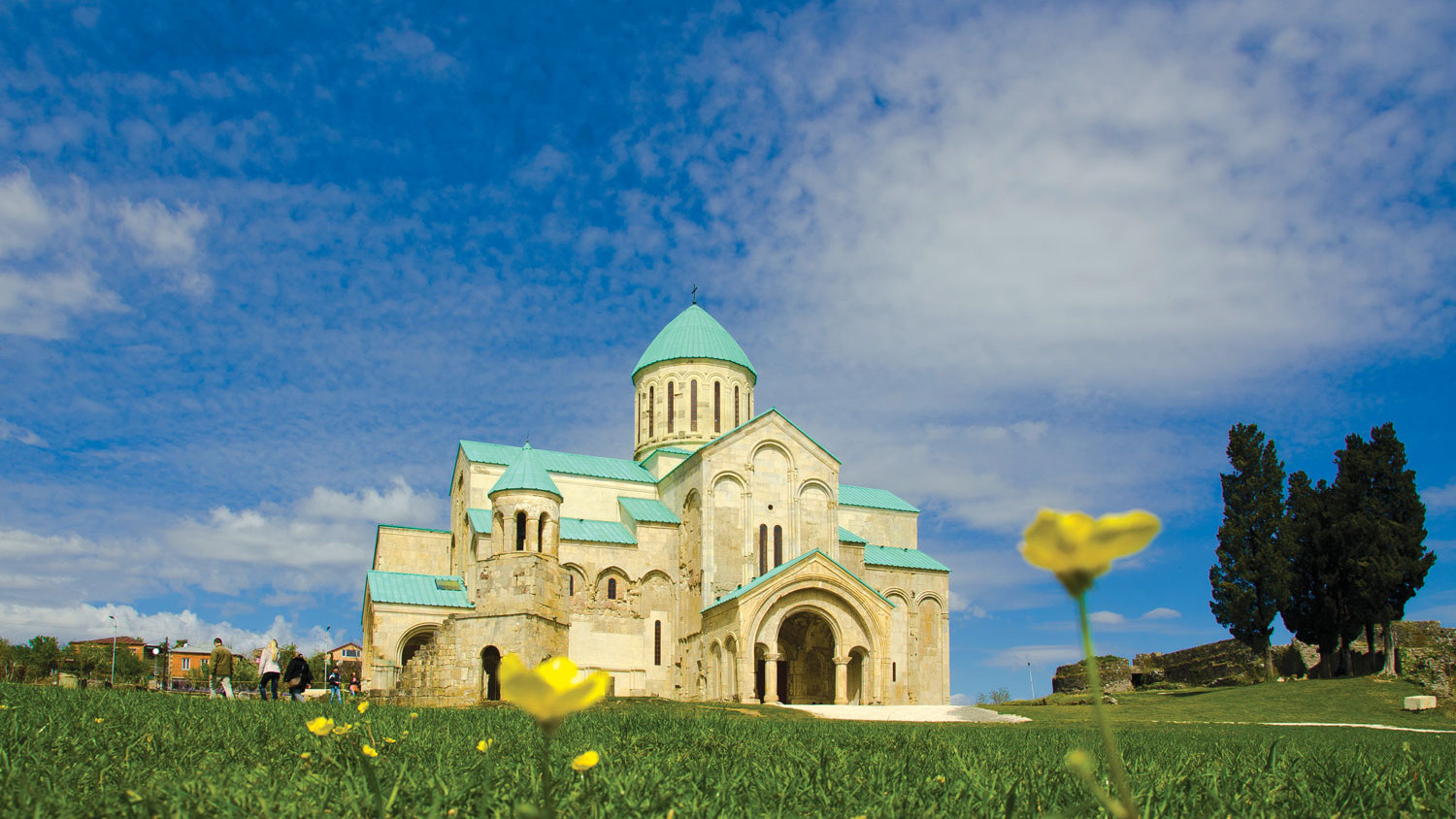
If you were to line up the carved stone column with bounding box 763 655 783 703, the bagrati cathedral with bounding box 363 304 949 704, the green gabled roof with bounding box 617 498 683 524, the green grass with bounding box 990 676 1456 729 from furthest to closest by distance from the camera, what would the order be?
the green gabled roof with bounding box 617 498 683 524
the carved stone column with bounding box 763 655 783 703
the bagrati cathedral with bounding box 363 304 949 704
the green grass with bounding box 990 676 1456 729

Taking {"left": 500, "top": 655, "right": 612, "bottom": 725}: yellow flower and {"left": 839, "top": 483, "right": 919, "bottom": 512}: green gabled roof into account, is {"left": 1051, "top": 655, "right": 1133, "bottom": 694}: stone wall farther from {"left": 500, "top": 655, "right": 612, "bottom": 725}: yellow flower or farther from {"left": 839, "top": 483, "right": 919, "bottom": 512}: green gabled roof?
{"left": 500, "top": 655, "right": 612, "bottom": 725}: yellow flower

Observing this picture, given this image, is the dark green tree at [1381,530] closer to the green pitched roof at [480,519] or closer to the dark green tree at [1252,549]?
the dark green tree at [1252,549]

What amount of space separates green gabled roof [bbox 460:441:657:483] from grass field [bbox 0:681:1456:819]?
24826mm

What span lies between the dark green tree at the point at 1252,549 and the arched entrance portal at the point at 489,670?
22.9m

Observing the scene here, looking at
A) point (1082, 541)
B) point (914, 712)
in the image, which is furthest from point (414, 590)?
point (1082, 541)

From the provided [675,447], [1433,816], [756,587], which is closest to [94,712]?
[1433,816]

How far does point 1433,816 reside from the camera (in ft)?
9.84

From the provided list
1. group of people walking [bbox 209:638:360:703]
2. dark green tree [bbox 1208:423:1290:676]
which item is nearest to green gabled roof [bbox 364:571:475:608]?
group of people walking [bbox 209:638:360:703]

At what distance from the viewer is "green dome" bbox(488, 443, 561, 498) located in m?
25.2

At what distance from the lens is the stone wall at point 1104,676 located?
38.1 metres

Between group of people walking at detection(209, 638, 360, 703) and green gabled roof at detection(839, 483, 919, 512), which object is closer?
group of people walking at detection(209, 638, 360, 703)

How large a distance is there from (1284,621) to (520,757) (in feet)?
113

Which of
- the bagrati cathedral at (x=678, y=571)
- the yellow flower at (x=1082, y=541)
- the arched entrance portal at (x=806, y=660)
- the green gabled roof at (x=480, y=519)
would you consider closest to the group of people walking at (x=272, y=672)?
the bagrati cathedral at (x=678, y=571)

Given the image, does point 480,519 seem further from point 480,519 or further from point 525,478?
point 525,478
